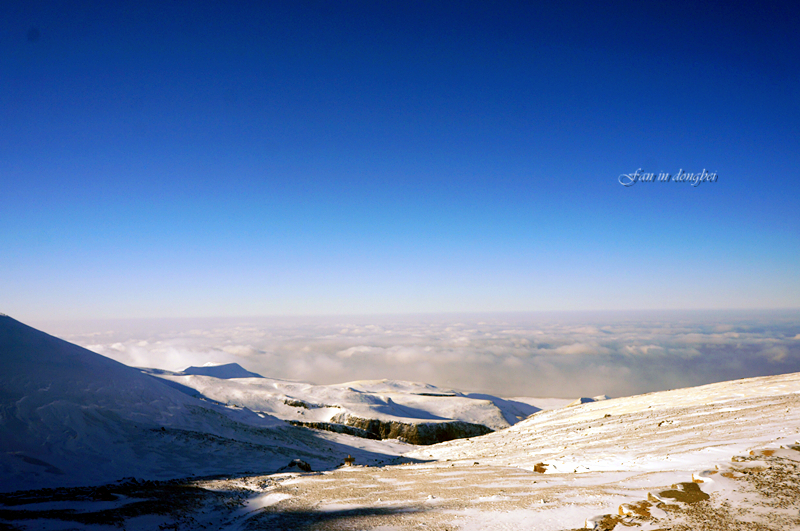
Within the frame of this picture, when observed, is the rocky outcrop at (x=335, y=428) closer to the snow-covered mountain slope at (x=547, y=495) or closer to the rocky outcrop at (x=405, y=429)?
the rocky outcrop at (x=405, y=429)

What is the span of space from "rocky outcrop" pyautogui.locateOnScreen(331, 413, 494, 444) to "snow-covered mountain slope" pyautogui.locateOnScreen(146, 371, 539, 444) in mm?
144

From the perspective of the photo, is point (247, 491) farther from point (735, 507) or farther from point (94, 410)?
point (735, 507)

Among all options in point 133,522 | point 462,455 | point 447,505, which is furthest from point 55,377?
point 462,455

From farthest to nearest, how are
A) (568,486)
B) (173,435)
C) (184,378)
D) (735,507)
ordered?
(184,378) < (173,435) < (568,486) < (735,507)

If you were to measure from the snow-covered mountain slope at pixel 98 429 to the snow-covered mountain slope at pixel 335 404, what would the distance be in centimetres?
2314

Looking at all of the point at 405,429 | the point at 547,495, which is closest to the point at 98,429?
the point at 547,495

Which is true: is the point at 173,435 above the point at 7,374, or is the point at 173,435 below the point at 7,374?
below

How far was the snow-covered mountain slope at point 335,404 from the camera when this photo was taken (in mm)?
51469

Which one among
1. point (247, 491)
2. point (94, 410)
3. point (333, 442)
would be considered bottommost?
point (333, 442)

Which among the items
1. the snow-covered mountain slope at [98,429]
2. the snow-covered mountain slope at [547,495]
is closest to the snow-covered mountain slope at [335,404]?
the snow-covered mountain slope at [98,429]

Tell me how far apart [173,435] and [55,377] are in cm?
704

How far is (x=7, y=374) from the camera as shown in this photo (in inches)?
749

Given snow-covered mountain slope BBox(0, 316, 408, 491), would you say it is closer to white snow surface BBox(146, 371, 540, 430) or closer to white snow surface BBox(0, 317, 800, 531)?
white snow surface BBox(0, 317, 800, 531)

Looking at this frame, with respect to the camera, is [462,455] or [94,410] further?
[462,455]
